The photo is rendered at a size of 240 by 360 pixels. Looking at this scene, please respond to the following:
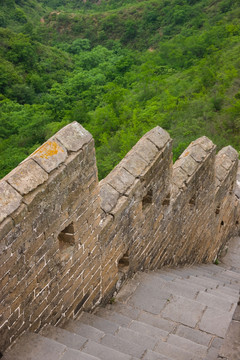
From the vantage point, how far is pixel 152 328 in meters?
4.49

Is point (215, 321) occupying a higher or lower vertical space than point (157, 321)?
lower

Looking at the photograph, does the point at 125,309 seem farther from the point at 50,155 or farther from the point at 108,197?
the point at 50,155

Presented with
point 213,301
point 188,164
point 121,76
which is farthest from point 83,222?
point 121,76

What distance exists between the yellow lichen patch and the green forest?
11161mm

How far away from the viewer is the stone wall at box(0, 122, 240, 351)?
3459mm

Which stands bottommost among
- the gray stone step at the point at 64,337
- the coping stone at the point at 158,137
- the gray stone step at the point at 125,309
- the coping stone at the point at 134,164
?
the gray stone step at the point at 125,309

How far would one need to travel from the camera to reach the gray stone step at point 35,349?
343 cm

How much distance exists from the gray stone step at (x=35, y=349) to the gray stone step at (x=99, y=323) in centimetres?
81

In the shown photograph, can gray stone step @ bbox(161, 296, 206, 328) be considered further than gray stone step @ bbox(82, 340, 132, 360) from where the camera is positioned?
Yes

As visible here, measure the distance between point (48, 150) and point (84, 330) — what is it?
1906mm

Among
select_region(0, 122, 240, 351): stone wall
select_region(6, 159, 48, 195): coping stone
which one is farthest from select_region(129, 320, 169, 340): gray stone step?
select_region(6, 159, 48, 195): coping stone

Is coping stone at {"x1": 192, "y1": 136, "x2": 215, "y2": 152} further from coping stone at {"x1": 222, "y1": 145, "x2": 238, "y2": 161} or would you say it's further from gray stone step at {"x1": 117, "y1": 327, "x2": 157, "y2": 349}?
gray stone step at {"x1": 117, "y1": 327, "x2": 157, "y2": 349}

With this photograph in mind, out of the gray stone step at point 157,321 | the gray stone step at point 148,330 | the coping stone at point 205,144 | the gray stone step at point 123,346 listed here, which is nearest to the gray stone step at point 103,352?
the gray stone step at point 123,346

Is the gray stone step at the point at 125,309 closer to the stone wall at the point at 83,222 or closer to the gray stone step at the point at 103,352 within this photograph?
the stone wall at the point at 83,222
